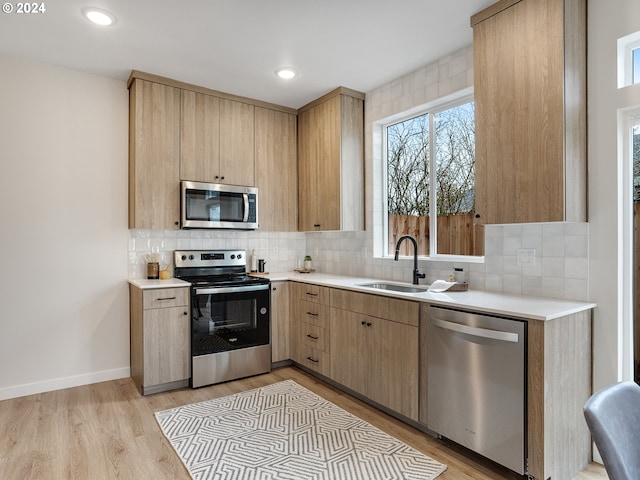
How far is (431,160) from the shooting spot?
328cm

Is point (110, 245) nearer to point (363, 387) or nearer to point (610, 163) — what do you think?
point (363, 387)

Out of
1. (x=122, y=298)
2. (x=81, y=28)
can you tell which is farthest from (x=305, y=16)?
(x=122, y=298)

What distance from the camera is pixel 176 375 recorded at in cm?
319

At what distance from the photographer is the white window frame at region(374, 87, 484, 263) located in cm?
300

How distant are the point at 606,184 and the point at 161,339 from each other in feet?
10.5

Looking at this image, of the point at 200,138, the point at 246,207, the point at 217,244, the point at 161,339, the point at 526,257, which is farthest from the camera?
the point at 217,244

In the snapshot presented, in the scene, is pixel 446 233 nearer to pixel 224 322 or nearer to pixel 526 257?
pixel 526 257

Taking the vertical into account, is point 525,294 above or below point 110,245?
below

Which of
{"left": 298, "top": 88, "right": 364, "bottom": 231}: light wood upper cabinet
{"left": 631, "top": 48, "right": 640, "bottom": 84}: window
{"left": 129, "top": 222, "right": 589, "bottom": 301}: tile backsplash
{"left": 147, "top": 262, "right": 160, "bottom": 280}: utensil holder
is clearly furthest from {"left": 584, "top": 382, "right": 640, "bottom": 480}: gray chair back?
{"left": 147, "top": 262, "right": 160, "bottom": 280}: utensil holder

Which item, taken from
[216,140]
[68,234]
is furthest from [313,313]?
[68,234]

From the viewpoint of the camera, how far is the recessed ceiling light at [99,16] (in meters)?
2.38

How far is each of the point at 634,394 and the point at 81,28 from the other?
11.3ft

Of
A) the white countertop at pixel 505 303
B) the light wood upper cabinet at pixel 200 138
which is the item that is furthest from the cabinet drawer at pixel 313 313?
the light wood upper cabinet at pixel 200 138

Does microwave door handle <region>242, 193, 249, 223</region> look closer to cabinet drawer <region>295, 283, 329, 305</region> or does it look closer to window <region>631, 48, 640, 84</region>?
cabinet drawer <region>295, 283, 329, 305</region>
